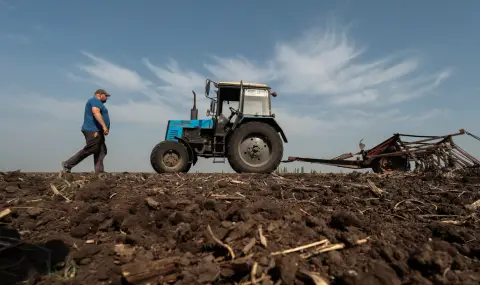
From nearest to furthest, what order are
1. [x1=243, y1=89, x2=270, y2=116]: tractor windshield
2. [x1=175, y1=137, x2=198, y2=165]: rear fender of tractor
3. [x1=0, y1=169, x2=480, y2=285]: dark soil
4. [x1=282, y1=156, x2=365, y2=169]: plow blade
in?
[x1=0, y1=169, x2=480, y2=285]: dark soil < [x1=243, y1=89, x2=270, y2=116]: tractor windshield < [x1=175, y1=137, x2=198, y2=165]: rear fender of tractor < [x1=282, y1=156, x2=365, y2=169]: plow blade

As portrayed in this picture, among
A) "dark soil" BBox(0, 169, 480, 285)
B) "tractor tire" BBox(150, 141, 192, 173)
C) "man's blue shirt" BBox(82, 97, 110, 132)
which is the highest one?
"man's blue shirt" BBox(82, 97, 110, 132)

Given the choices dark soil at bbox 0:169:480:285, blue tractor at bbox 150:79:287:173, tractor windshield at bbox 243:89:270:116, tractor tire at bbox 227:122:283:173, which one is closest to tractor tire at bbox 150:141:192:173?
blue tractor at bbox 150:79:287:173

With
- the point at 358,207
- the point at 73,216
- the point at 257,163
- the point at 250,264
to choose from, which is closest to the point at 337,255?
the point at 250,264

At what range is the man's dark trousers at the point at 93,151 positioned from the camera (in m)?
6.22

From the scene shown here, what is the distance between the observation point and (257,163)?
738 centimetres

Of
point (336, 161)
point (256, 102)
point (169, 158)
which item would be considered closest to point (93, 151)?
point (169, 158)

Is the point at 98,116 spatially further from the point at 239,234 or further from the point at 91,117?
the point at 239,234

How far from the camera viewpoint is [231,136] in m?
7.39

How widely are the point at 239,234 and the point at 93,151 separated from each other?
484 centimetres

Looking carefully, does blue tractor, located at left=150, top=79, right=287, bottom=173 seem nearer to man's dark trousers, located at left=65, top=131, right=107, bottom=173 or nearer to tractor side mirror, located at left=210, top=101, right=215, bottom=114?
tractor side mirror, located at left=210, top=101, right=215, bottom=114

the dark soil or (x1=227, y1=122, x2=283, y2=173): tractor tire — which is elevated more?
(x1=227, y1=122, x2=283, y2=173): tractor tire

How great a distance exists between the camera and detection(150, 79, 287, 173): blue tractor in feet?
24.0

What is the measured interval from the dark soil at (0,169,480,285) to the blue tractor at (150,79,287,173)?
10.9ft

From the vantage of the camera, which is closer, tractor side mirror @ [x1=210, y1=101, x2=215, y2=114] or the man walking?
the man walking
